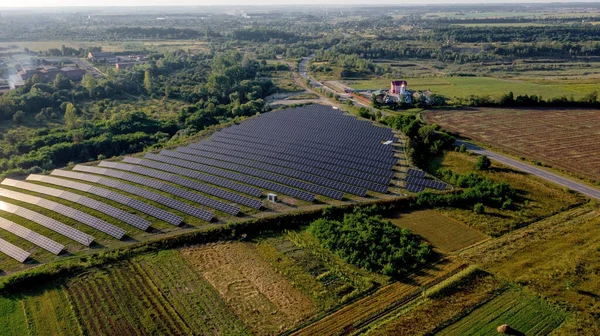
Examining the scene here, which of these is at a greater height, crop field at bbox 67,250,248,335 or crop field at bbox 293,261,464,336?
crop field at bbox 293,261,464,336

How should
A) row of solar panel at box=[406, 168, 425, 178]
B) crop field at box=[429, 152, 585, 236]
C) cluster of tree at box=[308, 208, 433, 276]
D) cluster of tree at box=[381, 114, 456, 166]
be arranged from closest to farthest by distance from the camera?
cluster of tree at box=[308, 208, 433, 276] < crop field at box=[429, 152, 585, 236] < row of solar panel at box=[406, 168, 425, 178] < cluster of tree at box=[381, 114, 456, 166]

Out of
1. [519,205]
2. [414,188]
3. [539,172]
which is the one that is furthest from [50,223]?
[539,172]

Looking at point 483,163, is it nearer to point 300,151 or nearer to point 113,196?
point 300,151

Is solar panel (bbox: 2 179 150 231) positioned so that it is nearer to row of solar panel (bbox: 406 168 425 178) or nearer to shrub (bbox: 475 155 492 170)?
row of solar panel (bbox: 406 168 425 178)

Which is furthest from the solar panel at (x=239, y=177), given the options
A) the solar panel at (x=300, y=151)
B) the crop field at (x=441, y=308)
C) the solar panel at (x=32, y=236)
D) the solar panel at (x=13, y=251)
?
the solar panel at (x=13, y=251)

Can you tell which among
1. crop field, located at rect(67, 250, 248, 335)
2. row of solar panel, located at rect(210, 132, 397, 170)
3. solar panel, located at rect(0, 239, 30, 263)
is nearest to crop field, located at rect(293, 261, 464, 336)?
crop field, located at rect(67, 250, 248, 335)

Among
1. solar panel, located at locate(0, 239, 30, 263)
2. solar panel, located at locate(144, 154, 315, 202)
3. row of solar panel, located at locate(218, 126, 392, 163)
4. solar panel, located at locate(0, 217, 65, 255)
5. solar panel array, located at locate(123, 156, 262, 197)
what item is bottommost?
solar panel, located at locate(0, 239, 30, 263)
